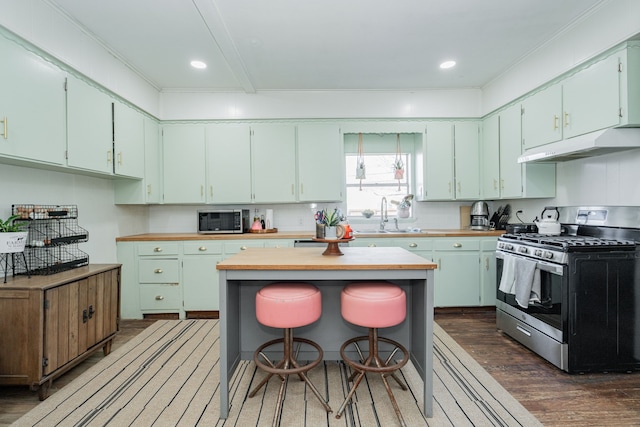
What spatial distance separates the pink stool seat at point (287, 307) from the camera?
1.73m

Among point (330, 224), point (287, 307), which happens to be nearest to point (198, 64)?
point (330, 224)

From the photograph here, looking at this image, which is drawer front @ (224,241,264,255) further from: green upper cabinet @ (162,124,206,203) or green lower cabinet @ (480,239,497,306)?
green lower cabinet @ (480,239,497,306)

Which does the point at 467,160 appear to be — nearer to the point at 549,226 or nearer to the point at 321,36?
the point at 549,226

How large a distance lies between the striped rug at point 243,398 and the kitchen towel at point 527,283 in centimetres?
67

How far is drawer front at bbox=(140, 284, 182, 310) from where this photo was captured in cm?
340

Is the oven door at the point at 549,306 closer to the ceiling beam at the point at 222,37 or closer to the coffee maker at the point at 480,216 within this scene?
the coffee maker at the point at 480,216

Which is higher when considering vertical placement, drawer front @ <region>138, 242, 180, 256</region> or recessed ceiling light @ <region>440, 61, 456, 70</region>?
recessed ceiling light @ <region>440, 61, 456, 70</region>

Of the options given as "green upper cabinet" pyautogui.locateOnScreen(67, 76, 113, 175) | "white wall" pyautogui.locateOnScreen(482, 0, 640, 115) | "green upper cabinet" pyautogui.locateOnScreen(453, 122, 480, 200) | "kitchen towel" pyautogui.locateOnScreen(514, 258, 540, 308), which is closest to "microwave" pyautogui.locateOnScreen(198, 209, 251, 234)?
"green upper cabinet" pyautogui.locateOnScreen(67, 76, 113, 175)

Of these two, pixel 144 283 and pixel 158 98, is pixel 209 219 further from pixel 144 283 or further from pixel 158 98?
pixel 158 98

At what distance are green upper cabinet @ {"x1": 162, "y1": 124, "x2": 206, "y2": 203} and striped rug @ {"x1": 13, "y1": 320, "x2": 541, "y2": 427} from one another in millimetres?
1894

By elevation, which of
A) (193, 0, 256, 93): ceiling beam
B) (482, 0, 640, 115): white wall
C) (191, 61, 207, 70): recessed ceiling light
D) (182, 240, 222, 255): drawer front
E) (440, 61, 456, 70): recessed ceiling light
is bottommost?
(182, 240, 222, 255): drawer front

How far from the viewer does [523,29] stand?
262 cm

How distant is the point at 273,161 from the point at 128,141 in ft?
5.19

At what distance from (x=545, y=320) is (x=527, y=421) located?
3.07 ft
